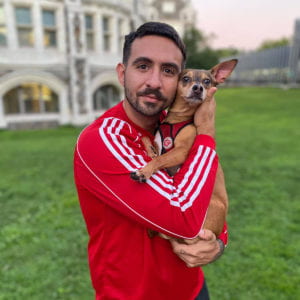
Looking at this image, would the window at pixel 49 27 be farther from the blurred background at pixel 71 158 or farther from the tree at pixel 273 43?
the tree at pixel 273 43

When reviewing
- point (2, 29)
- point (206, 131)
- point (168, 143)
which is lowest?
point (168, 143)

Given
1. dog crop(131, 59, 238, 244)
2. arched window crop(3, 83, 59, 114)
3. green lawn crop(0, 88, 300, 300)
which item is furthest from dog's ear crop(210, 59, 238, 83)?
arched window crop(3, 83, 59, 114)

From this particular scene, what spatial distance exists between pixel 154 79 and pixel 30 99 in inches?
657

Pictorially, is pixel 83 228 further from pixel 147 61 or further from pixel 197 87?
pixel 147 61

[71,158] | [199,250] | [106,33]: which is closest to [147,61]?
[199,250]

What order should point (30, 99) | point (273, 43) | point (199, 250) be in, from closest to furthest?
1. point (199, 250)
2. point (30, 99)
3. point (273, 43)

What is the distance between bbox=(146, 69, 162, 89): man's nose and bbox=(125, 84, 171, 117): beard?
0.10 ft

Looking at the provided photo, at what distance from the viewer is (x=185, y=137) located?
2059 millimetres

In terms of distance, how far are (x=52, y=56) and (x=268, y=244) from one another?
49.9 ft

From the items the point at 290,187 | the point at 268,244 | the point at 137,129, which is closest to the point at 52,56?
the point at 290,187

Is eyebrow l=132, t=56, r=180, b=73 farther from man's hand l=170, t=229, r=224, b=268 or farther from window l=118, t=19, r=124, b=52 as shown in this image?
window l=118, t=19, r=124, b=52

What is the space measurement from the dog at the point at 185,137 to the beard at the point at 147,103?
21 centimetres

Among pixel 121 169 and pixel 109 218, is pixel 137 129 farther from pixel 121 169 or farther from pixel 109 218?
pixel 109 218

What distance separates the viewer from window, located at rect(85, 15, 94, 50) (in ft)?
58.1
